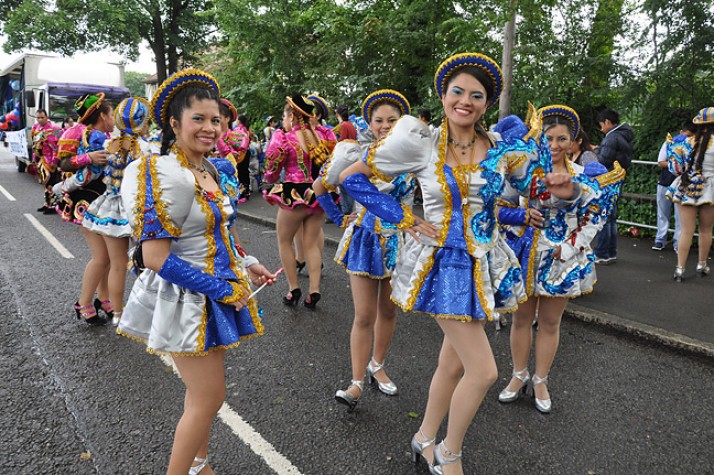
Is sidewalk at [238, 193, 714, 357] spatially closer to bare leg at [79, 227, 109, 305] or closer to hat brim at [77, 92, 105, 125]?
bare leg at [79, 227, 109, 305]

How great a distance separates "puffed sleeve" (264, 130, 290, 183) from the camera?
5.21m

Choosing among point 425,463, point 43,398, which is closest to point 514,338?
point 425,463

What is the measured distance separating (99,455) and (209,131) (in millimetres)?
1949

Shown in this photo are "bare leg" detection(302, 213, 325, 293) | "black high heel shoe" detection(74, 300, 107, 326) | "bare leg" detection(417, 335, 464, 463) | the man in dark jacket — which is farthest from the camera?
the man in dark jacket

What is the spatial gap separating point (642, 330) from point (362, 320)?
9.16 feet

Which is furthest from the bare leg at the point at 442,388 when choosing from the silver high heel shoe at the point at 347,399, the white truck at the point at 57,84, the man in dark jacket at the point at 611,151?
the white truck at the point at 57,84

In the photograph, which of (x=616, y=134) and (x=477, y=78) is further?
(x=616, y=134)

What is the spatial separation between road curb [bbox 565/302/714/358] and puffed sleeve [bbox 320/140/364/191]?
3.09 metres

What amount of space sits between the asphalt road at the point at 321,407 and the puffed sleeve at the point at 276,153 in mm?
1423

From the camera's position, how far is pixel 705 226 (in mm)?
6230

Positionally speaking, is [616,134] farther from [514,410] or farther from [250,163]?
[250,163]

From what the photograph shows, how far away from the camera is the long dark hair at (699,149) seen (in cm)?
593

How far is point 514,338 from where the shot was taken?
369 cm

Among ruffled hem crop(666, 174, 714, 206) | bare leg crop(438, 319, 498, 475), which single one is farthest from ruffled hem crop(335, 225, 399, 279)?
ruffled hem crop(666, 174, 714, 206)
